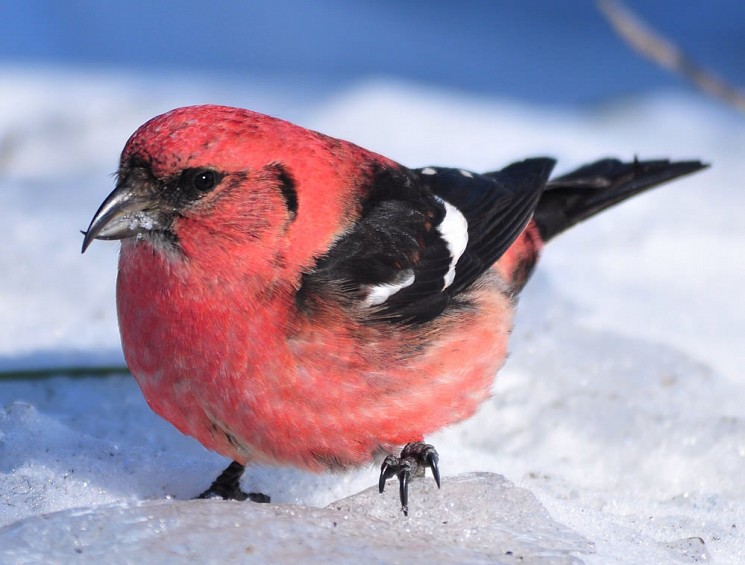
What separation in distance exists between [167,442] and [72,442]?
31cm

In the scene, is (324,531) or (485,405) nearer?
(324,531)

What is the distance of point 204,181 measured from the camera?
78.2 inches

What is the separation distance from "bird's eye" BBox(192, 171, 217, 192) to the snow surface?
0.55 metres

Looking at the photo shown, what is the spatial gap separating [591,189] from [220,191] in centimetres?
120

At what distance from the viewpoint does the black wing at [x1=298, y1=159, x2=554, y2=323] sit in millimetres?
2104

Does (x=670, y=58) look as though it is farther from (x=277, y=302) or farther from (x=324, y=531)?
(x=324, y=531)

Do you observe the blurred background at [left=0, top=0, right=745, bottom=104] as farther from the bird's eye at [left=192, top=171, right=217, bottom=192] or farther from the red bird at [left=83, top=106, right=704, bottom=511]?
the bird's eye at [left=192, top=171, right=217, bottom=192]

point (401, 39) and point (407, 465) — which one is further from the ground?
point (401, 39)

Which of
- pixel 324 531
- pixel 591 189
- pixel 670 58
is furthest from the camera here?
pixel 670 58

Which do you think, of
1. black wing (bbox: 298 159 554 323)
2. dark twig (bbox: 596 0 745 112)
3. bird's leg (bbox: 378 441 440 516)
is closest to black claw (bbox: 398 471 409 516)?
bird's leg (bbox: 378 441 440 516)

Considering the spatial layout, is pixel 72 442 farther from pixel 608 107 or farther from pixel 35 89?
pixel 608 107

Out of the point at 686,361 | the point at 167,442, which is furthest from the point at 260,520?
the point at 686,361

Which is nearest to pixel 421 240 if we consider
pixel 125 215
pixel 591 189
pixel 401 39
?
pixel 125 215

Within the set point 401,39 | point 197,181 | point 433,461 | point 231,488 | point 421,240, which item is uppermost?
point 401,39
